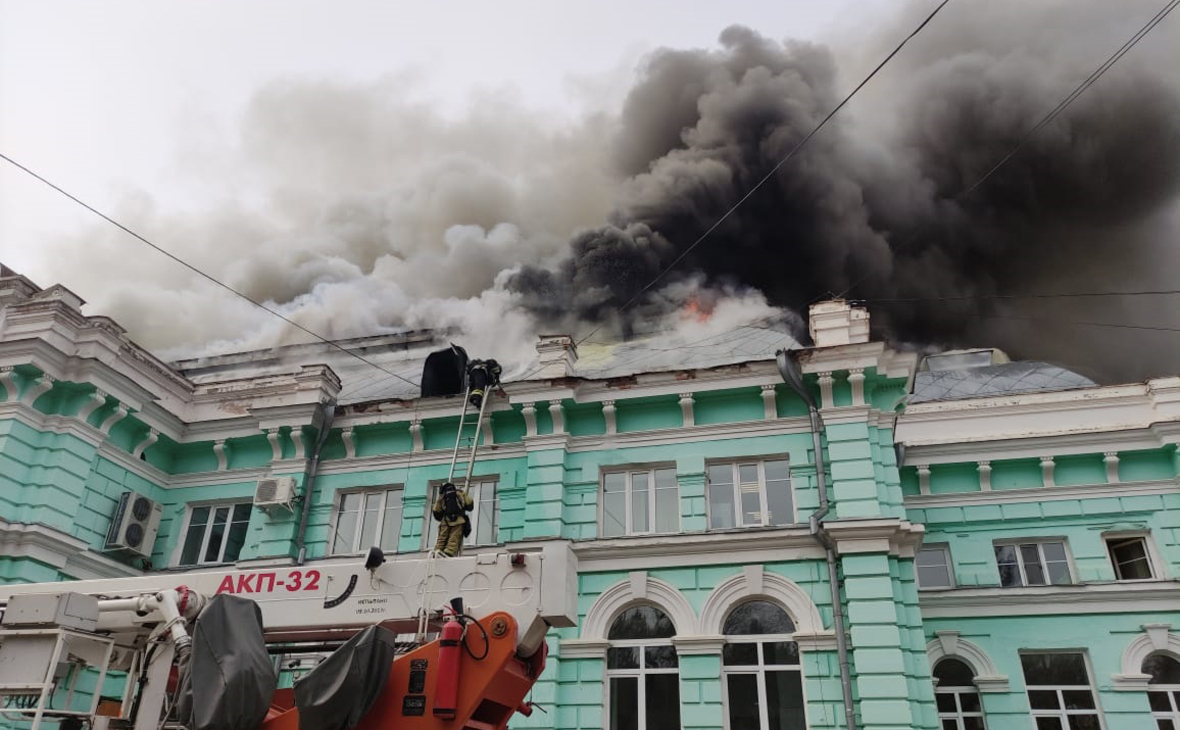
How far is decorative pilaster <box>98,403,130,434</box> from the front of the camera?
17312 millimetres

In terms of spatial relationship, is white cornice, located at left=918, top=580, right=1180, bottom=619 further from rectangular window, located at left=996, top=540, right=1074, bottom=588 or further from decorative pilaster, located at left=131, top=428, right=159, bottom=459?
decorative pilaster, located at left=131, top=428, right=159, bottom=459

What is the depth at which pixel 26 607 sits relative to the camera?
7555 mm

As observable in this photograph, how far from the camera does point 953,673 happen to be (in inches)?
732

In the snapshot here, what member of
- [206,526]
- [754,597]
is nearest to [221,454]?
[206,526]

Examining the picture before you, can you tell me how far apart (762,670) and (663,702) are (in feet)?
5.90

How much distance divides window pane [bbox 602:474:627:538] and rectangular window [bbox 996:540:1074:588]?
924 centimetres

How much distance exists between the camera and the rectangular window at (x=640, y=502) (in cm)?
1608

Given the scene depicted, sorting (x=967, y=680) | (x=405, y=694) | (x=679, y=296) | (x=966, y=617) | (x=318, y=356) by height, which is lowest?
(x=405, y=694)

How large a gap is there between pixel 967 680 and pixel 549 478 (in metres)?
10.5

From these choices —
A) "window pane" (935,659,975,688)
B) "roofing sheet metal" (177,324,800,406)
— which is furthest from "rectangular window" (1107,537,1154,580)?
"roofing sheet metal" (177,324,800,406)

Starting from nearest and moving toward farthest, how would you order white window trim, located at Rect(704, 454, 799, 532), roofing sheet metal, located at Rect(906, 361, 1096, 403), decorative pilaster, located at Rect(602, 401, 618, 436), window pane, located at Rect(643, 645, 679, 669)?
window pane, located at Rect(643, 645, 679, 669) < white window trim, located at Rect(704, 454, 799, 532) < decorative pilaster, located at Rect(602, 401, 618, 436) < roofing sheet metal, located at Rect(906, 361, 1096, 403)

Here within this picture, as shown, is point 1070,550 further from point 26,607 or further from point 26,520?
point 26,520

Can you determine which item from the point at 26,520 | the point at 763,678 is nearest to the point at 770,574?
the point at 763,678

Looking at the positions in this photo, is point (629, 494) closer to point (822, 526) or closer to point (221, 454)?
point (822, 526)
